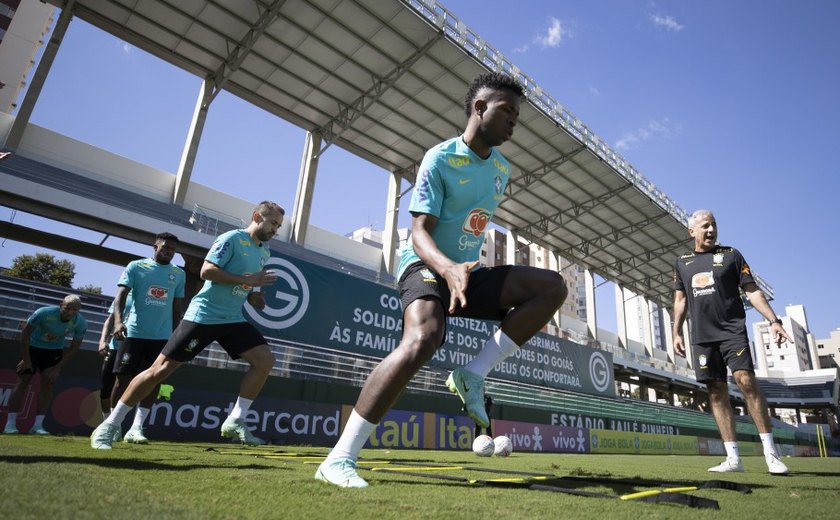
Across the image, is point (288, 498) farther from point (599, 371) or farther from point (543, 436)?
point (599, 371)

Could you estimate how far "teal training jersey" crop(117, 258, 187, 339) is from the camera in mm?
4816

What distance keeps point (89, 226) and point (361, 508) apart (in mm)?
16661

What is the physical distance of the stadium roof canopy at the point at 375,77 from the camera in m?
15.9

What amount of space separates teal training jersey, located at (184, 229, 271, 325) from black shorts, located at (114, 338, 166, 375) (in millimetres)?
1285

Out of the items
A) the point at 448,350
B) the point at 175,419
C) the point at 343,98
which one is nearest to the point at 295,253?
the point at 343,98

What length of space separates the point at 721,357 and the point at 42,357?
291 inches

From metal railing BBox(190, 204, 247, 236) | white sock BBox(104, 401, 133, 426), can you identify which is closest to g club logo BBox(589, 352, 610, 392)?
metal railing BBox(190, 204, 247, 236)

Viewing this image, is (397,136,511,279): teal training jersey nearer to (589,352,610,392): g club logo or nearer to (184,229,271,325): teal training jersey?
(184,229,271,325): teal training jersey

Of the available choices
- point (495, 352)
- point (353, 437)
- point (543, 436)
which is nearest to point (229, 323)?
point (353, 437)

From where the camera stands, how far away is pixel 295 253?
19281 millimetres

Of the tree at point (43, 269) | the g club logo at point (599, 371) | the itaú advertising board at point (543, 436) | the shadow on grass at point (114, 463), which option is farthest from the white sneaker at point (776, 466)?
the tree at point (43, 269)

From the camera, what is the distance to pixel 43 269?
29.1 metres

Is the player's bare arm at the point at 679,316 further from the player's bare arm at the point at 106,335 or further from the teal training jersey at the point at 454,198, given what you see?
the player's bare arm at the point at 106,335

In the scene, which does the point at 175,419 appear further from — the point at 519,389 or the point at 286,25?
the point at 286,25
